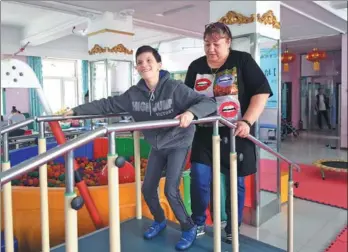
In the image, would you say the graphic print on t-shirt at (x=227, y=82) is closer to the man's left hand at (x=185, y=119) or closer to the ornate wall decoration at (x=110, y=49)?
the man's left hand at (x=185, y=119)

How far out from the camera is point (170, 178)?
1853 mm

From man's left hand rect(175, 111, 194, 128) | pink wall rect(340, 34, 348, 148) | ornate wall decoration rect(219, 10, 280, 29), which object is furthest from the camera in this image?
pink wall rect(340, 34, 348, 148)

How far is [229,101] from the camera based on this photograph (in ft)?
6.42

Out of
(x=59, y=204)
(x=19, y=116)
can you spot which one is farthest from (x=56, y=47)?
(x=59, y=204)

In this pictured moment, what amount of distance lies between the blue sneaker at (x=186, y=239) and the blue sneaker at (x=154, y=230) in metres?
0.20

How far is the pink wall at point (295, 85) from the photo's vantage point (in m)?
13.0

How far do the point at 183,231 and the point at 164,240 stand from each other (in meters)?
0.14

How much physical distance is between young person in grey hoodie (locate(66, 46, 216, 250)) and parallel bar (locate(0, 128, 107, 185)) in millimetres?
678

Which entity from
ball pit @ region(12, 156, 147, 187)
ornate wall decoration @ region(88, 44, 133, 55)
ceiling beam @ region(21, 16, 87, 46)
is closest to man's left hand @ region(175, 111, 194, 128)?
ball pit @ region(12, 156, 147, 187)

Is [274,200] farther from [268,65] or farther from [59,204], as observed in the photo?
[59,204]

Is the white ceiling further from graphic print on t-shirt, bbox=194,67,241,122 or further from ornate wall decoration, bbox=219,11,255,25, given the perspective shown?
graphic print on t-shirt, bbox=194,67,241,122

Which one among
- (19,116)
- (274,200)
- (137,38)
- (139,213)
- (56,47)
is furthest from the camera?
(56,47)

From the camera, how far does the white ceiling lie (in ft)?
18.4

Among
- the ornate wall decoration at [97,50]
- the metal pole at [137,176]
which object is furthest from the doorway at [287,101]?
the metal pole at [137,176]
